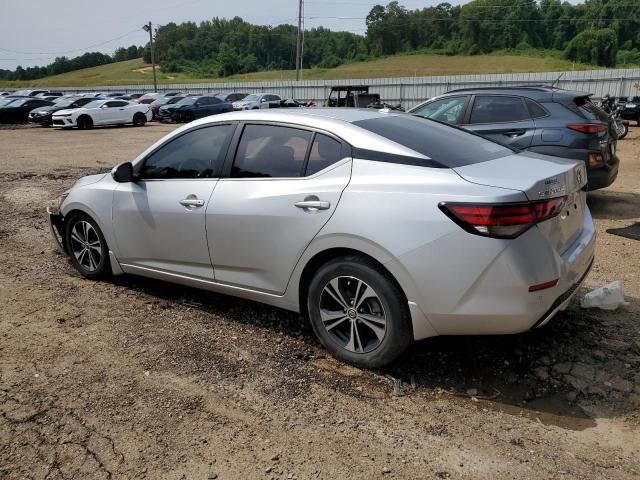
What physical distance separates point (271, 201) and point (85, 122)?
2564cm

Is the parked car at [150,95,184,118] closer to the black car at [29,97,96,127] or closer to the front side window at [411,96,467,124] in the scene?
the black car at [29,97,96,127]

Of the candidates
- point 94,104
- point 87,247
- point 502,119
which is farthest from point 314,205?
point 94,104

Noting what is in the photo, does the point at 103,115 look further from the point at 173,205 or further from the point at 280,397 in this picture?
the point at 280,397

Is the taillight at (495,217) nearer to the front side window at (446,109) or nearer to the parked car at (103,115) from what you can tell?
→ the front side window at (446,109)

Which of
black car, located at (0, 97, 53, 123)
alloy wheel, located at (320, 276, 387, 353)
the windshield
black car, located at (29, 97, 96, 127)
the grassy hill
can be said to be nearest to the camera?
alloy wheel, located at (320, 276, 387, 353)

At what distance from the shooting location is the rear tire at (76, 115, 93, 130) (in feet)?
85.1

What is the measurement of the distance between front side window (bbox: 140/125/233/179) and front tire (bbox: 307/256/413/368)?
1241 millimetres

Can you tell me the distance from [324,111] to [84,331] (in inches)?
94.1

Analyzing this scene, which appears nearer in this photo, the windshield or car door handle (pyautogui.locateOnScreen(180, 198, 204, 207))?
car door handle (pyautogui.locateOnScreen(180, 198, 204, 207))

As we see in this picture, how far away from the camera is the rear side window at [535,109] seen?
24.3 ft

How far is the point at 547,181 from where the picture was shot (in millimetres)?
3092

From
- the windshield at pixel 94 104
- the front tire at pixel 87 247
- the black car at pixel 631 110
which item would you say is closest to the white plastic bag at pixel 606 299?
the front tire at pixel 87 247

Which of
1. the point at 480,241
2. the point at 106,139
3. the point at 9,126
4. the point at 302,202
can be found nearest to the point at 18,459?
the point at 302,202

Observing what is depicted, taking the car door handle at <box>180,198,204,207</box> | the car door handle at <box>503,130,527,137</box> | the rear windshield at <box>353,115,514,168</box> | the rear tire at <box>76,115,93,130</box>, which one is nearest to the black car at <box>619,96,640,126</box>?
the car door handle at <box>503,130,527,137</box>
